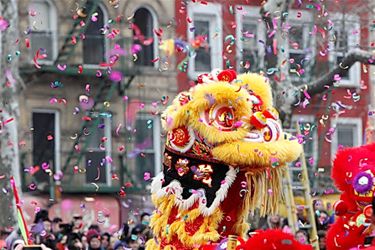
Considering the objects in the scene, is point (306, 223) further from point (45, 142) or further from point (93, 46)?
point (93, 46)

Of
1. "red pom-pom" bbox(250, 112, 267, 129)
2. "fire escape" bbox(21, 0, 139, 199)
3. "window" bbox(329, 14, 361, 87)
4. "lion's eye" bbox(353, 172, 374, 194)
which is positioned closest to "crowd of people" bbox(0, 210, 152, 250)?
"red pom-pom" bbox(250, 112, 267, 129)

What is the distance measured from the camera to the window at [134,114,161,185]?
20.5 metres

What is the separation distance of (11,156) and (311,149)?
19.2 feet

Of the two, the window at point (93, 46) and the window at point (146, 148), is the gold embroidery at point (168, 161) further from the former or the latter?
the window at point (93, 46)

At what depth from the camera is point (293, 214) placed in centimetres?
1214

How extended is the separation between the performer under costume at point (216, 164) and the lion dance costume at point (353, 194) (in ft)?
1.11

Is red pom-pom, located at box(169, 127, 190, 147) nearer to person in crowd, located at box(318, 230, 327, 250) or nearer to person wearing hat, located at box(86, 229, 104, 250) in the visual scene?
person wearing hat, located at box(86, 229, 104, 250)

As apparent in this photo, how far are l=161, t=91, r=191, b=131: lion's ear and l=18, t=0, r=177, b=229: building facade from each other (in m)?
11.3

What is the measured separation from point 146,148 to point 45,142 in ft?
5.84

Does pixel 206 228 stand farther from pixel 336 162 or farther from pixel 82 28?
pixel 82 28

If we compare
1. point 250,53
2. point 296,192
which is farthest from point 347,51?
point 250,53

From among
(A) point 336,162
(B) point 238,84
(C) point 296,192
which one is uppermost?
(B) point 238,84

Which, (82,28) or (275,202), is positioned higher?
(82,28)

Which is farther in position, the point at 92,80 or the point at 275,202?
the point at 92,80
